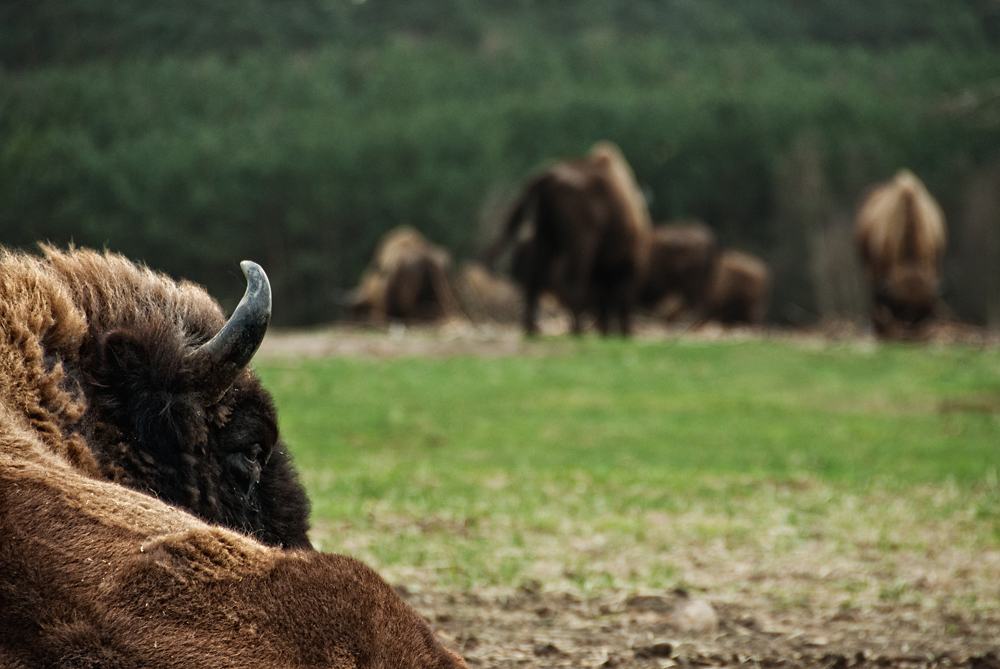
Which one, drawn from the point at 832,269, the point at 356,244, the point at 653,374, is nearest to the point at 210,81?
the point at 653,374

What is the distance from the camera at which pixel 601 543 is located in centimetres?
612

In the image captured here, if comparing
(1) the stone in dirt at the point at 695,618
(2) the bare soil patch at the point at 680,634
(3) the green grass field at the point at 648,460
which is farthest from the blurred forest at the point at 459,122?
(1) the stone in dirt at the point at 695,618

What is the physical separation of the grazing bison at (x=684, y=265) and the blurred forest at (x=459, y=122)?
6.93 metres

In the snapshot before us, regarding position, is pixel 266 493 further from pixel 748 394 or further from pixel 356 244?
pixel 356 244

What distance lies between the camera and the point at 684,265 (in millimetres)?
29609

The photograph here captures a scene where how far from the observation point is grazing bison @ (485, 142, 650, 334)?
1659 centimetres

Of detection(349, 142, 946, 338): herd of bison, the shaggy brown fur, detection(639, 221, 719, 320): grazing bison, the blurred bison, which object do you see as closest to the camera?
the shaggy brown fur

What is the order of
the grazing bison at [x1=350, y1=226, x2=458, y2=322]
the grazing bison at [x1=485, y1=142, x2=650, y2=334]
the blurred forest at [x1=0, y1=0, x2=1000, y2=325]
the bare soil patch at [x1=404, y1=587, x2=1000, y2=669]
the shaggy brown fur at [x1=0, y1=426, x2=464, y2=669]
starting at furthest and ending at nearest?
the grazing bison at [x1=350, y1=226, x2=458, y2=322], the grazing bison at [x1=485, y1=142, x2=650, y2=334], the blurred forest at [x1=0, y1=0, x2=1000, y2=325], the bare soil patch at [x1=404, y1=587, x2=1000, y2=669], the shaggy brown fur at [x1=0, y1=426, x2=464, y2=669]

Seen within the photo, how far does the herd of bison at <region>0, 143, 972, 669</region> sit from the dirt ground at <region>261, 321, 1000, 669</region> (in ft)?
3.76

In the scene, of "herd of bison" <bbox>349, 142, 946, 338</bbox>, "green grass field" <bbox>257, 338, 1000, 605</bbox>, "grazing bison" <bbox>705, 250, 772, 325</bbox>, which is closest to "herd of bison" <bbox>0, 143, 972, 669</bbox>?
"green grass field" <bbox>257, 338, 1000, 605</bbox>

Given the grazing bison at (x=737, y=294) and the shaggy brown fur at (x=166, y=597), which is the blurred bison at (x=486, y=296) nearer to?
the grazing bison at (x=737, y=294)

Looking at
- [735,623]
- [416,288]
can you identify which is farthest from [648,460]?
[416,288]

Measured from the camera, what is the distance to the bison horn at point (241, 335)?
2758 mm

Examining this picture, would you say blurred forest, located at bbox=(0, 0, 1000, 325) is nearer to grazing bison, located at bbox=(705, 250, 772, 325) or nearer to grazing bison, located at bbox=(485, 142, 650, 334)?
grazing bison, located at bbox=(485, 142, 650, 334)
